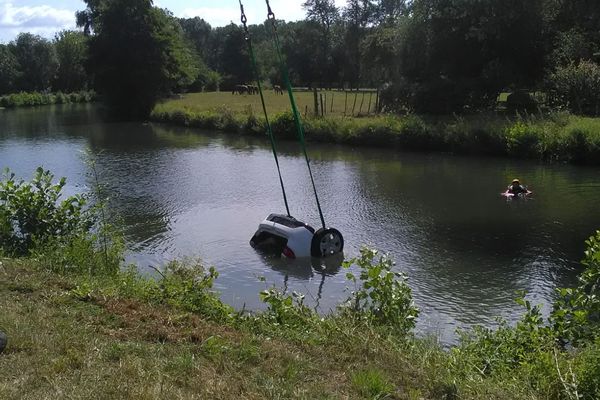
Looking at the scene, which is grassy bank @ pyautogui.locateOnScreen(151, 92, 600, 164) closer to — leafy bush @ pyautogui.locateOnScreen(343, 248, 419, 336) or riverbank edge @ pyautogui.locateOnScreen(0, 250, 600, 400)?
leafy bush @ pyautogui.locateOnScreen(343, 248, 419, 336)

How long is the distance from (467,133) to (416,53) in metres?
9.39

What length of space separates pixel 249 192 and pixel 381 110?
1993cm

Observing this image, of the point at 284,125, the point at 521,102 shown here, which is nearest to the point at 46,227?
the point at 284,125

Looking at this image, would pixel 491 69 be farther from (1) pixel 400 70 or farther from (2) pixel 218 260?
(2) pixel 218 260

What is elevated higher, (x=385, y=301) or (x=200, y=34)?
(x=200, y=34)

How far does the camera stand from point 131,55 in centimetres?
5697

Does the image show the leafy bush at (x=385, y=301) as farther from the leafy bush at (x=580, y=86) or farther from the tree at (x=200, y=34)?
the tree at (x=200, y=34)

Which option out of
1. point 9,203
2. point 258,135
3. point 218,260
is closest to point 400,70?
point 258,135

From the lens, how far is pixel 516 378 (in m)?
5.32

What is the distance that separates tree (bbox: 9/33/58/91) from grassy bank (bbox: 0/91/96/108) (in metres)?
8.72

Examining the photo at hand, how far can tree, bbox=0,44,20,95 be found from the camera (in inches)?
3637

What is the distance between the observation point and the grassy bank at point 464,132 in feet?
82.7

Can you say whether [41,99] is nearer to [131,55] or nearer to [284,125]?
[131,55]

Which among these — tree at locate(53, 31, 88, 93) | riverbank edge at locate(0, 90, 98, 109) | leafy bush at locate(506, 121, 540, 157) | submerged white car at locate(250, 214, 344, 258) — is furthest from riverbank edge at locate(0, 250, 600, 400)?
tree at locate(53, 31, 88, 93)
